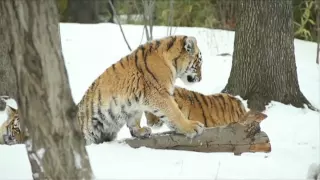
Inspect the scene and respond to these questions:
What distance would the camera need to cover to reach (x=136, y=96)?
14.0ft

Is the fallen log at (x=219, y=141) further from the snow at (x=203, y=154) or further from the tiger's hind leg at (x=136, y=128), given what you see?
the tiger's hind leg at (x=136, y=128)

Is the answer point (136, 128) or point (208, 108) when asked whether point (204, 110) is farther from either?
point (136, 128)

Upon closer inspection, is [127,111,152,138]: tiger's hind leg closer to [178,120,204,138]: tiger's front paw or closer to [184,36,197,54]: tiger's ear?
[178,120,204,138]: tiger's front paw

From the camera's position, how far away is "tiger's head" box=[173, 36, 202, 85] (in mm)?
4574

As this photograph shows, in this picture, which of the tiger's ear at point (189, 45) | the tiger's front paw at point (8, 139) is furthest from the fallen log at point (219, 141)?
the tiger's front paw at point (8, 139)

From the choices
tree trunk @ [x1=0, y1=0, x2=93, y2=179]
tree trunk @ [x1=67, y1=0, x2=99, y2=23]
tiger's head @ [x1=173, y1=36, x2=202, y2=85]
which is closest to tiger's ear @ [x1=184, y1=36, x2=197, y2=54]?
tiger's head @ [x1=173, y1=36, x2=202, y2=85]

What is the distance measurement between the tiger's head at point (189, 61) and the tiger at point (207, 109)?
20 cm

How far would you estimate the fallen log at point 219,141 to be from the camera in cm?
406

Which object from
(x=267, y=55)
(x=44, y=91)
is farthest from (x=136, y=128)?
(x=267, y=55)

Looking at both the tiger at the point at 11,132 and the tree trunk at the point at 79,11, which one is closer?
the tiger at the point at 11,132

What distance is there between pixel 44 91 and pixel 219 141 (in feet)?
5.72

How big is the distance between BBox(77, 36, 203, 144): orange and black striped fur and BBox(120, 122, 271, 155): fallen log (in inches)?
3.2

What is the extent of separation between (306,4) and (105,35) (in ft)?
14.1

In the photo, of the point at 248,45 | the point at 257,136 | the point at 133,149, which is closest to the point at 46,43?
the point at 133,149
